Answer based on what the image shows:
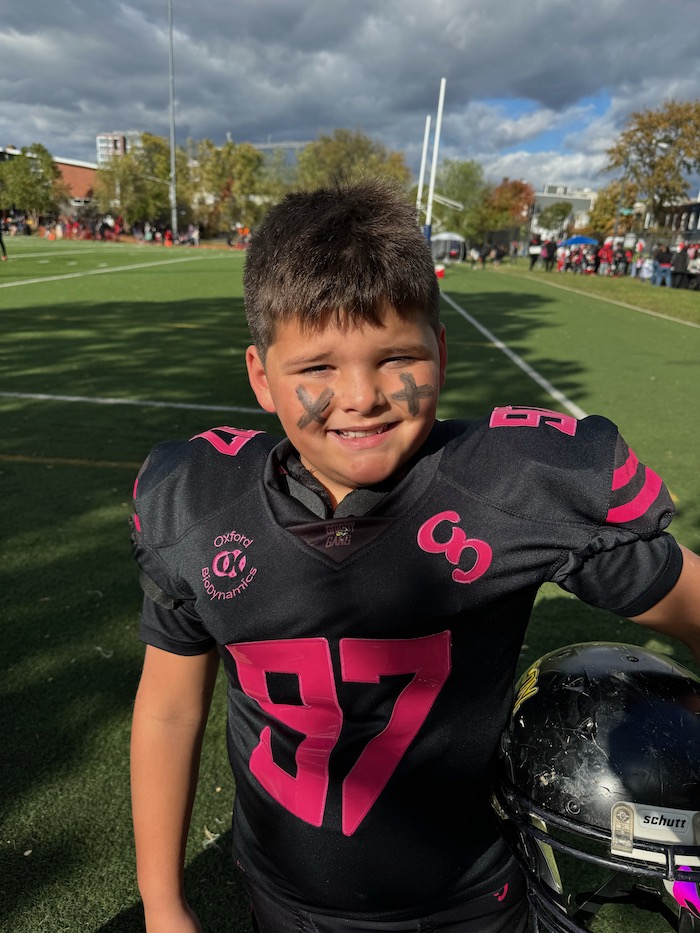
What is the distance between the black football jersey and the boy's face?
A: 3.1 inches

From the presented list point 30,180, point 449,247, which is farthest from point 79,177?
point 449,247

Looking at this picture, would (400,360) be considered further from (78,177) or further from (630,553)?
(78,177)

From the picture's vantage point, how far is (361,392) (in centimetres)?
122

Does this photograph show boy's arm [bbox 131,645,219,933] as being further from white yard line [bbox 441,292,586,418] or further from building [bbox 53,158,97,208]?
building [bbox 53,158,97,208]

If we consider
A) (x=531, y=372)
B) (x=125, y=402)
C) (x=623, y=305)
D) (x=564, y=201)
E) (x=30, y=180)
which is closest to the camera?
(x=125, y=402)

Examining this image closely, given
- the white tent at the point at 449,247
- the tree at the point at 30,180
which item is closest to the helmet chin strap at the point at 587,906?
the white tent at the point at 449,247

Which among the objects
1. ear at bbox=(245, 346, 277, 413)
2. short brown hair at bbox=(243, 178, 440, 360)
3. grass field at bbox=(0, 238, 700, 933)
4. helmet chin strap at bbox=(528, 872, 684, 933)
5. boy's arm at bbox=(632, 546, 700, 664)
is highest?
short brown hair at bbox=(243, 178, 440, 360)

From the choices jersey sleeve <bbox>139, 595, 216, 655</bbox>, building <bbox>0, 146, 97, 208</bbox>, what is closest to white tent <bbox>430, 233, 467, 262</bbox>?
jersey sleeve <bbox>139, 595, 216, 655</bbox>

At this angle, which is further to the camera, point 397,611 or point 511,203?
point 511,203

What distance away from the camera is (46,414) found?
6.81 m

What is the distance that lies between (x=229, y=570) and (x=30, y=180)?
248 ft

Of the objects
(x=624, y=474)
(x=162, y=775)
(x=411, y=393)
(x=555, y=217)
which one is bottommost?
(x=162, y=775)

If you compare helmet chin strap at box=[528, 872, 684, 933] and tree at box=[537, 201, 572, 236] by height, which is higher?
tree at box=[537, 201, 572, 236]

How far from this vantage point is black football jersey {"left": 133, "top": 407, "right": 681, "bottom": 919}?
4.07ft
